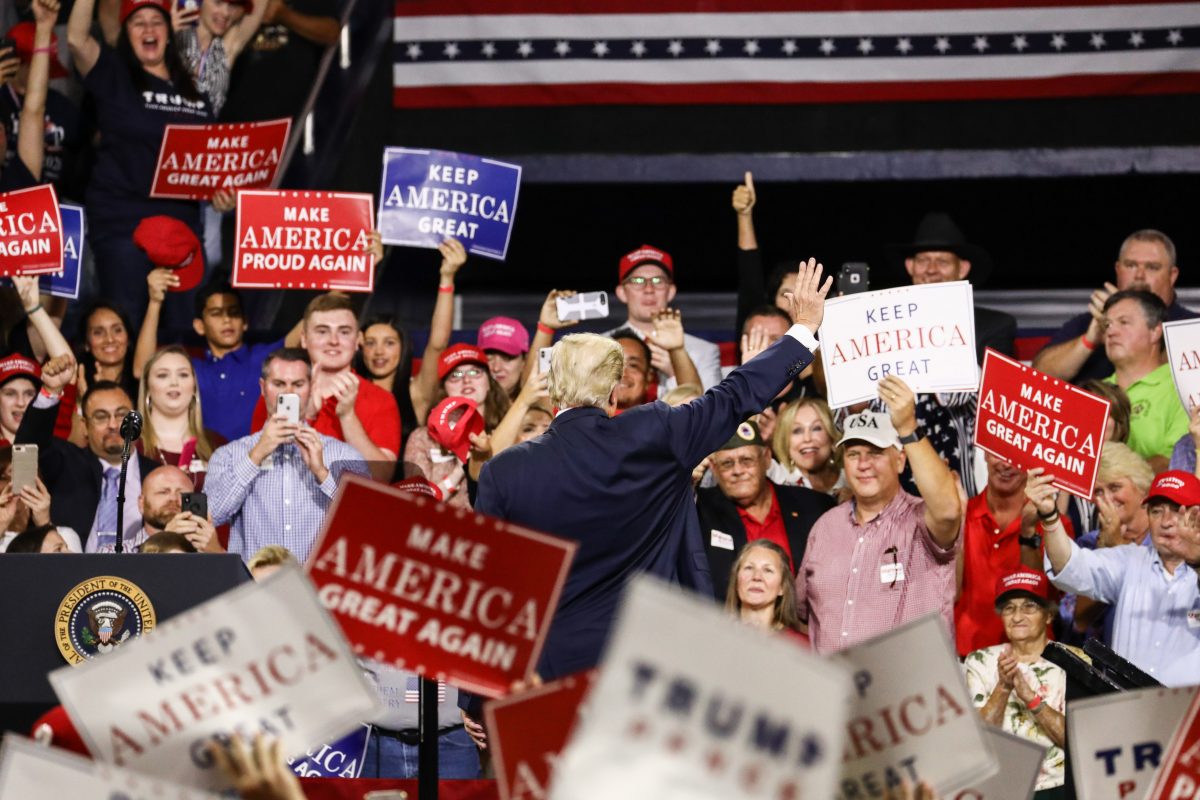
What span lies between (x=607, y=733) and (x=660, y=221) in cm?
938

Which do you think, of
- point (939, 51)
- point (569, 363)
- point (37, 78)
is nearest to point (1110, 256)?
point (939, 51)

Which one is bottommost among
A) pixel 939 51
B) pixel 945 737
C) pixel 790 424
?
pixel 945 737

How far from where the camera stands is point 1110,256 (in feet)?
40.0

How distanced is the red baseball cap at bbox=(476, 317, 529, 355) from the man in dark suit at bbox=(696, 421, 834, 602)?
164cm

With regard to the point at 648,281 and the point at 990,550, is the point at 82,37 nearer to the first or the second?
the point at 648,281

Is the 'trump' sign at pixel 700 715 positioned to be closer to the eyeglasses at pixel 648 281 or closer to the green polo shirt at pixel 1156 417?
the green polo shirt at pixel 1156 417

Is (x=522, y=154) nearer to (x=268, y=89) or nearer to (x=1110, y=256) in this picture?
(x=268, y=89)

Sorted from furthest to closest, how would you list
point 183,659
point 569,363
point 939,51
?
1. point 939,51
2. point 569,363
3. point 183,659

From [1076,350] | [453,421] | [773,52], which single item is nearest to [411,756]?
[453,421]

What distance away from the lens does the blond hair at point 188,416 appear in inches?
318

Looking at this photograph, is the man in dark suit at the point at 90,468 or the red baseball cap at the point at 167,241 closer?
the man in dark suit at the point at 90,468

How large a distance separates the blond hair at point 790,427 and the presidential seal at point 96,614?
3233 mm

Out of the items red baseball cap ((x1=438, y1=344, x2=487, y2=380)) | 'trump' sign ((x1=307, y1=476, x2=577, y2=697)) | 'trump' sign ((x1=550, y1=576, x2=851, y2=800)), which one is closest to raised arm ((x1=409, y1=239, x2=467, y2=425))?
red baseball cap ((x1=438, y1=344, x2=487, y2=380))

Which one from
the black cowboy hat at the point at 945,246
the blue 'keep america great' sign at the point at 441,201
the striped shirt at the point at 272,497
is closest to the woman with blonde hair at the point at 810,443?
the black cowboy hat at the point at 945,246
